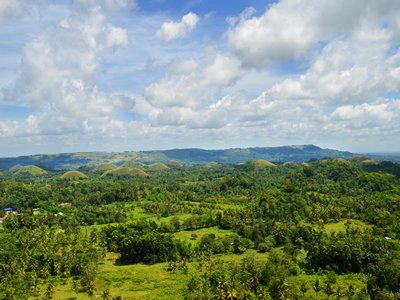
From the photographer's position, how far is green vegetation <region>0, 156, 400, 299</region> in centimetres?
5397

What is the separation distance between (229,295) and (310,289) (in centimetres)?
2112

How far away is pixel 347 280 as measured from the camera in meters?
60.2

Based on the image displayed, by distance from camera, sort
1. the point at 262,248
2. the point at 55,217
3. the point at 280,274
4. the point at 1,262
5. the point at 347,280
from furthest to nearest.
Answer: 1. the point at 55,217
2. the point at 262,248
3. the point at 1,262
4. the point at 347,280
5. the point at 280,274

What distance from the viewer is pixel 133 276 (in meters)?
65.9

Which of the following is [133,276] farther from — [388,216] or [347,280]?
[388,216]

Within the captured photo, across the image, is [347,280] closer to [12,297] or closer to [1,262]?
[12,297]

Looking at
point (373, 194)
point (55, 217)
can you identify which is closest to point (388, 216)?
point (373, 194)

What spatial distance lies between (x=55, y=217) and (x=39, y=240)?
38461 millimetres

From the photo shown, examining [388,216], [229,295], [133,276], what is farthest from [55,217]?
[388,216]

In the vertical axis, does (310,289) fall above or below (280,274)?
below

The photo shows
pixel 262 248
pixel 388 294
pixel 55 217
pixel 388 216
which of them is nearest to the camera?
pixel 388 294

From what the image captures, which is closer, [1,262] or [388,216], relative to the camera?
[1,262]

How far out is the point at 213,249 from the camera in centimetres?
8181

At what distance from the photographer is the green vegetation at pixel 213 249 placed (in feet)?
177
